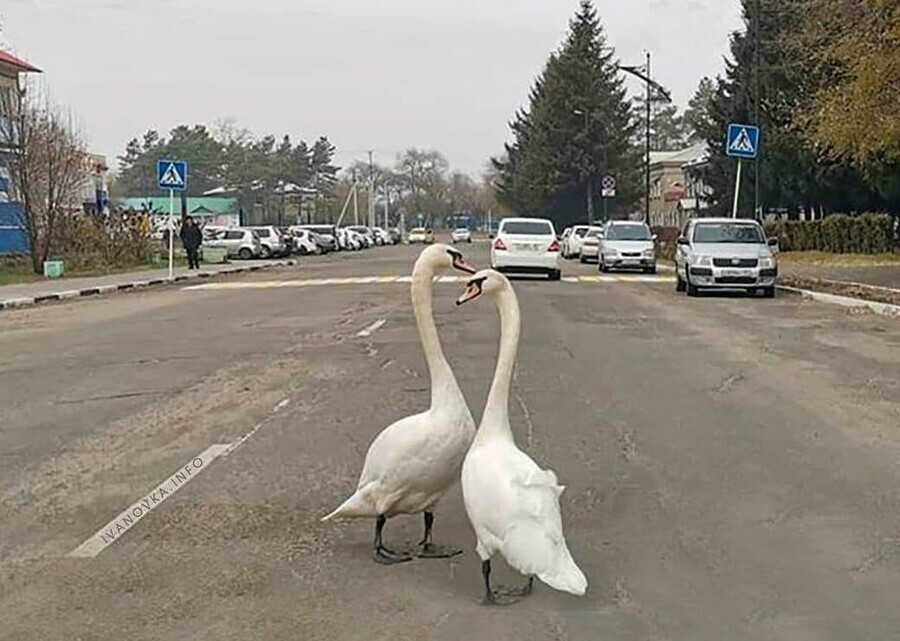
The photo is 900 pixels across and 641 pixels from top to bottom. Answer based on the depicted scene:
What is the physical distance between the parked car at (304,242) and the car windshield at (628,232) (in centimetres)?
3071

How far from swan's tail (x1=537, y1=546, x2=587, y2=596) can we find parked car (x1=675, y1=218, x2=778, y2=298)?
861 inches

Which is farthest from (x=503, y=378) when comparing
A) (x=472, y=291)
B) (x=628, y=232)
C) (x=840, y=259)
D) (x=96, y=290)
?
(x=840, y=259)

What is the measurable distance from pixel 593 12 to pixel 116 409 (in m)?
76.3

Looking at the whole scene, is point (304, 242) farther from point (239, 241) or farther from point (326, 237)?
point (239, 241)

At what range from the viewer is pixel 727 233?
2753 centimetres

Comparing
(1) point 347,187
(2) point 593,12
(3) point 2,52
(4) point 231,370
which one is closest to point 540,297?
(4) point 231,370

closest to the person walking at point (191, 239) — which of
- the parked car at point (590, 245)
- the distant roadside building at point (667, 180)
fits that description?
the parked car at point (590, 245)

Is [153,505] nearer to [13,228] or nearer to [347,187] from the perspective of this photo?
[13,228]

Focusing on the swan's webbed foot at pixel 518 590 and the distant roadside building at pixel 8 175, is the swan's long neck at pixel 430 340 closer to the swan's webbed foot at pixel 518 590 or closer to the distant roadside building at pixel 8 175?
the swan's webbed foot at pixel 518 590

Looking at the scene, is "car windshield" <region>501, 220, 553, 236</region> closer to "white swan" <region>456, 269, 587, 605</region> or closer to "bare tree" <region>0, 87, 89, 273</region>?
"bare tree" <region>0, 87, 89, 273</region>

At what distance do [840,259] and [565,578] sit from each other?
37143 mm

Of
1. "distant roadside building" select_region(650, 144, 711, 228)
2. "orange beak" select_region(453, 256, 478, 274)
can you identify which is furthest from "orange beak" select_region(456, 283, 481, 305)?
"distant roadside building" select_region(650, 144, 711, 228)

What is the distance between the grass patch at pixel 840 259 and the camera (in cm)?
3666

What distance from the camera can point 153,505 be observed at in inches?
298
